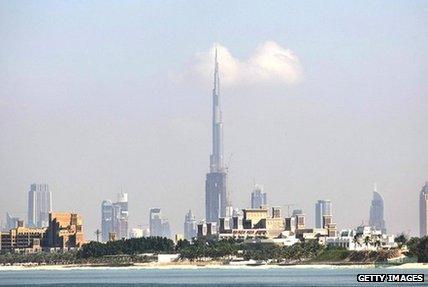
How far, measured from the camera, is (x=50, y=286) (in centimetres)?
18850

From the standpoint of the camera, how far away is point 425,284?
156750 millimetres

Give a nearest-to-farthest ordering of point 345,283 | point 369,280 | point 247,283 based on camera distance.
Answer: point 369,280
point 345,283
point 247,283

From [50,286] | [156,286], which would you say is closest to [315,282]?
[156,286]

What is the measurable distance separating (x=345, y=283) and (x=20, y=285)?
149 ft

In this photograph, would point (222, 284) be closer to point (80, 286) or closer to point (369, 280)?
point (80, 286)

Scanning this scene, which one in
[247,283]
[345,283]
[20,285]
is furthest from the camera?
[20,285]

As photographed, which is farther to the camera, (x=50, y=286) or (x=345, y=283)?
(x=50, y=286)

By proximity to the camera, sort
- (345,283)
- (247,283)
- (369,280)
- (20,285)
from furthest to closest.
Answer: (20,285), (247,283), (345,283), (369,280)

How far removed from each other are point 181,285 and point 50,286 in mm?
16906

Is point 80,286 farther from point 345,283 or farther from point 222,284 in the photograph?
point 345,283

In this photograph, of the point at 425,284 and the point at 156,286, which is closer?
the point at 425,284

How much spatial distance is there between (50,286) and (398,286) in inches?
1961

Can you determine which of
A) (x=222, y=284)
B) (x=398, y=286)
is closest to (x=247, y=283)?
(x=222, y=284)

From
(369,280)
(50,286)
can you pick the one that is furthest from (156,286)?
(369,280)
